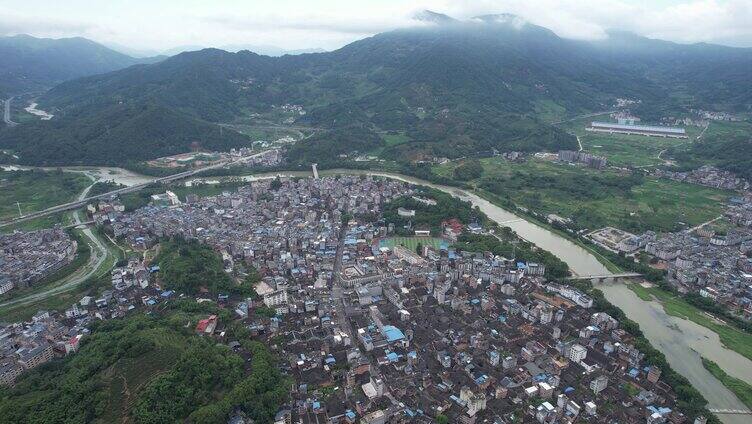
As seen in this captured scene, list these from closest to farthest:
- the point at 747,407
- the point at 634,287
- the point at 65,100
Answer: the point at 747,407 → the point at 634,287 → the point at 65,100

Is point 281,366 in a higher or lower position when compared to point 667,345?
higher

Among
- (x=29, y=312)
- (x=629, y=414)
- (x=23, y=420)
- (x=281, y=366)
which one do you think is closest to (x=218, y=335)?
(x=281, y=366)

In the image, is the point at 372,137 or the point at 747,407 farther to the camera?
the point at 372,137

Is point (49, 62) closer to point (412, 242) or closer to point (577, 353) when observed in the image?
point (412, 242)

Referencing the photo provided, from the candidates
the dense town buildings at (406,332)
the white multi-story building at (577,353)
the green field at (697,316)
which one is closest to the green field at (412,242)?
the dense town buildings at (406,332)

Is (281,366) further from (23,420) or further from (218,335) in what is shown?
(23,420)

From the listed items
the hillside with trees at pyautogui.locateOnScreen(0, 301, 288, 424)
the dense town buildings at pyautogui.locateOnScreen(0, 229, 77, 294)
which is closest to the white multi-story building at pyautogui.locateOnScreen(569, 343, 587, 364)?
the hillside with trees at pyautogui.locateOnScreen(0, 301, 288, 424)

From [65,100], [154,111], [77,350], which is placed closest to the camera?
[77,350]
